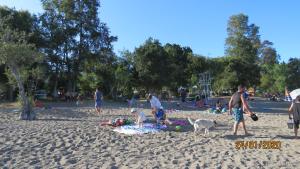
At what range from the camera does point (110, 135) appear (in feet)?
38.0

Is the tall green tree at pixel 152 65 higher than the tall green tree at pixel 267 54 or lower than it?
lower

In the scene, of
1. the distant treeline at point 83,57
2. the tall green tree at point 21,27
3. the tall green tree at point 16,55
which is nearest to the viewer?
the tall green tree at point 16,55

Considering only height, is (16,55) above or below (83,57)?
below

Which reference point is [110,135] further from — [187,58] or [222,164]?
[187,58]

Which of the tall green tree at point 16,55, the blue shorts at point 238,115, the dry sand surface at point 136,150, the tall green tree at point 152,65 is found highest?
the tall green tree at point 152,65

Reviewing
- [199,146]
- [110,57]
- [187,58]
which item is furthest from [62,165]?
[187,58]

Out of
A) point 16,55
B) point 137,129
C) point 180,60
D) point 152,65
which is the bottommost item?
point 137,129

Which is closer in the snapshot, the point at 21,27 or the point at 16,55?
the point at 16,55

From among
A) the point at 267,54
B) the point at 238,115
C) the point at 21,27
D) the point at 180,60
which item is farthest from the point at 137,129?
the point at 267,54
